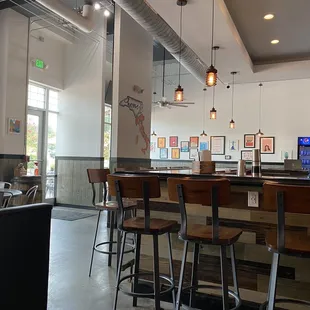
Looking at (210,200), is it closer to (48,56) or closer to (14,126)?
(14,126)

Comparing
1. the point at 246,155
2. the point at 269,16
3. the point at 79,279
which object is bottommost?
the point at 79,279

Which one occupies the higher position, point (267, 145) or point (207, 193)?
point (267, 145)

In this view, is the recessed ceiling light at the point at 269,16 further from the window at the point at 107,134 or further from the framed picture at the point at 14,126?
the framed picture at the point at 14,126

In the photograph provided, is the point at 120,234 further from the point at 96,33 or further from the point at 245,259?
the point at 96,33

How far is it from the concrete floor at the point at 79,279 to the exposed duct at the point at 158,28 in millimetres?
3219

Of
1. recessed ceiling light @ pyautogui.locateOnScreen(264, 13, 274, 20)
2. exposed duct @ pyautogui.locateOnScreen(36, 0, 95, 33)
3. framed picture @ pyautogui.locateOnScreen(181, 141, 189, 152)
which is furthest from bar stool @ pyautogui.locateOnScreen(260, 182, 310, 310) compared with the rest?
framed picture @ pyautogui.locateOnScreen(181, 141, 189, 152)

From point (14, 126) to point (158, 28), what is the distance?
10.9ft

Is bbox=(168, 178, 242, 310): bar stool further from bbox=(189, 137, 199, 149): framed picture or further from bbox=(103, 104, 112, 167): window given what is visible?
bbox=(189, 137, 199, 149): framed picture

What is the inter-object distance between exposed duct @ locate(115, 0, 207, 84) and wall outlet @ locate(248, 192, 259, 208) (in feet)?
9.47

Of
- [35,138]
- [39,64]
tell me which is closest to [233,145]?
[35,138]

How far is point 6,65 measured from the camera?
576 cm

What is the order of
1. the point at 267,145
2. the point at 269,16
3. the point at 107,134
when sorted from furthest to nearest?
the point at 267,145 < the point at 107,134 < the point at 269,16

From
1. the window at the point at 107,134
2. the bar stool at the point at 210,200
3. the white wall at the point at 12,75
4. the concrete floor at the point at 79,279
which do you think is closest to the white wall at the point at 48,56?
the white wall at the point at 12,75

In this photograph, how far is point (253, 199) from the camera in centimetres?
234
